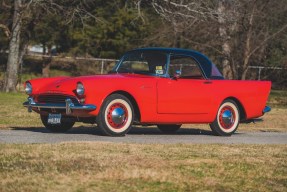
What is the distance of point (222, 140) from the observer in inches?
463

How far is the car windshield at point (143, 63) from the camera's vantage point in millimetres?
12297

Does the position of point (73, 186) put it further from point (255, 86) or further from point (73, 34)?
point (73, 34)

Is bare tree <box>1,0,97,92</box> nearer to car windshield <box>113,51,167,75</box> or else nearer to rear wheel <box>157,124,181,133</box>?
rear wheel <box>157,124,181,133</box>

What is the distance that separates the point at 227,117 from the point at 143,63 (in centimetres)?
182

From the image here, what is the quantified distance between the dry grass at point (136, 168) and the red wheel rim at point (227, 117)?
132 inches

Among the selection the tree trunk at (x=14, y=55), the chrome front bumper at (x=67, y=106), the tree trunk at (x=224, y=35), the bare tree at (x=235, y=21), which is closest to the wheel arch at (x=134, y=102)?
the chrome front bumper at (x=67, y=106)

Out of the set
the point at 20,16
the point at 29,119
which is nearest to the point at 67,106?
the point at 29,119

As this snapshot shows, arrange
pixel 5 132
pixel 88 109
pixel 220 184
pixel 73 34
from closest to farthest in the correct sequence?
pixel 220 184
pixel 88 109
pixel 5 132
pixel 73 34

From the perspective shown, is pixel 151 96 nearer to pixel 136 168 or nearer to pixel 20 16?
pixel 136 168

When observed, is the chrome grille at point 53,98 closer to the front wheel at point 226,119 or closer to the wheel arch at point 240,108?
the front wheel at point 226,119

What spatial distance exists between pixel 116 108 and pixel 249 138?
8.47 feet

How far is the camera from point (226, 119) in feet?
42.2

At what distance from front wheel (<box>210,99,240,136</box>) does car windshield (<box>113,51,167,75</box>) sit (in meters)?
1.39

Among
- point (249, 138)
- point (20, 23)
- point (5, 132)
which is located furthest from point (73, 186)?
point (20, 23)
